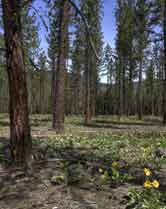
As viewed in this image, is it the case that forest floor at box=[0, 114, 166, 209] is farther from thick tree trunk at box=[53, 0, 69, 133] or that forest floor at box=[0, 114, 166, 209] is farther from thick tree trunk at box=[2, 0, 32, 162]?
thick tree trunk at box=[53, 0, 69, 133]

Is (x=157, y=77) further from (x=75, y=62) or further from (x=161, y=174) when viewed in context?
(x=161, y=174)

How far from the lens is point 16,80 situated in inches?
187

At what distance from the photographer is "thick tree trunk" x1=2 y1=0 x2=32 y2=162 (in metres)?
4.76

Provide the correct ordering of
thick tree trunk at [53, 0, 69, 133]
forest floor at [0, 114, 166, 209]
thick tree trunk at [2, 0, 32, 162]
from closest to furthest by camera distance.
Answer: forest floor at [0, 114, 166, 209]
thick tree trunk at [2, 0, 32, 162]
thick tree trunk at [53, 0, 69, 133]

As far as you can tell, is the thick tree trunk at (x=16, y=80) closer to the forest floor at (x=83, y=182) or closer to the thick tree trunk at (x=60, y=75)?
the forest floor at (x=83, y=182)

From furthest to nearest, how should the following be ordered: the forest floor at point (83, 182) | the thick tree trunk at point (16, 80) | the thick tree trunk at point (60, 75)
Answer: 1. the thick tree trunk at point (60, 75)
2. the thick tree trunk at point (16, 80)
3. the forest floor at point (83, 182)

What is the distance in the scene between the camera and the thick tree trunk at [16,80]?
15.6 feet

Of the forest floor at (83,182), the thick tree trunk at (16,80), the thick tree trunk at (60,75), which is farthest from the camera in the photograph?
the thick tree trunk at (60,75)

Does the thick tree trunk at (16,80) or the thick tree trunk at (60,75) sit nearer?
the thick tree trunk at (16,80)

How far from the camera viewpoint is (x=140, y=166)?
5258 mm

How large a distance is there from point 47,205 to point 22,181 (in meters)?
0.96

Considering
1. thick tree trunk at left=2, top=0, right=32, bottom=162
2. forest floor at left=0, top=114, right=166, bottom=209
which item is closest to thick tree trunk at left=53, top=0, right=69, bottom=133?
forest floor at left=0, top=114, right=166, bottom=209

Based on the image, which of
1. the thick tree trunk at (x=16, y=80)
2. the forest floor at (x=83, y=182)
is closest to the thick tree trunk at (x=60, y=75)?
the forest floor at (x=83, y=182)

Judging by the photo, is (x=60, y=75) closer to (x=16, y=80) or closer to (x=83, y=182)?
(x=16, y=80)
